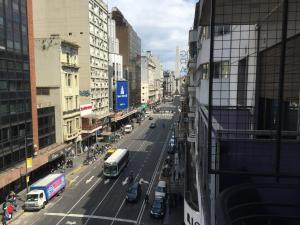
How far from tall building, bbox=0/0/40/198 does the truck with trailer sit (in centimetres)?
309

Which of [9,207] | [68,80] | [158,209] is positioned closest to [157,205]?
[158,209]

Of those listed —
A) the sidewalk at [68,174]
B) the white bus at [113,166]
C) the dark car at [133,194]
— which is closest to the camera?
the sidewalk at [68,174]

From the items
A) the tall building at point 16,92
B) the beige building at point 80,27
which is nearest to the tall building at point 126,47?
the beige building at point 80,27

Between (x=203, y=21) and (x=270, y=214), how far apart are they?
4901 mm

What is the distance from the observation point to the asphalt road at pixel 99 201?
2870cm

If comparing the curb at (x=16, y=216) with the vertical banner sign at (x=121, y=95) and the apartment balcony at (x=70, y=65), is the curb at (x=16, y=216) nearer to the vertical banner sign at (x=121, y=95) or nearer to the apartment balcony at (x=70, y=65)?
the apartment balcony at (x=70, y=65)

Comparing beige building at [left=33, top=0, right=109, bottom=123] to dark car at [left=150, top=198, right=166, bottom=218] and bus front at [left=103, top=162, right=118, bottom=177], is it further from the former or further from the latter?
dark car at [left=150, top=198, right=166, bottom=218]

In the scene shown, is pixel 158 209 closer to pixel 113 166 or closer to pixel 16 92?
pixel 113 166

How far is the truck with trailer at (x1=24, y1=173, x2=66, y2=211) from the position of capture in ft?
100

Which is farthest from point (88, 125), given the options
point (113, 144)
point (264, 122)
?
point (264, 122)

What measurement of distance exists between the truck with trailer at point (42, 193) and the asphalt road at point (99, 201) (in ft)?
2.07

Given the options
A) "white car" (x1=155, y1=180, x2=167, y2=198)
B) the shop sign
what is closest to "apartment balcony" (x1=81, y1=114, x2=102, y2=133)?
the shop sign

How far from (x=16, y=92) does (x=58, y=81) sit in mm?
13332

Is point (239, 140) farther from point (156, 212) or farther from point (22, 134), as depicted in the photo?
point (22, 134)
